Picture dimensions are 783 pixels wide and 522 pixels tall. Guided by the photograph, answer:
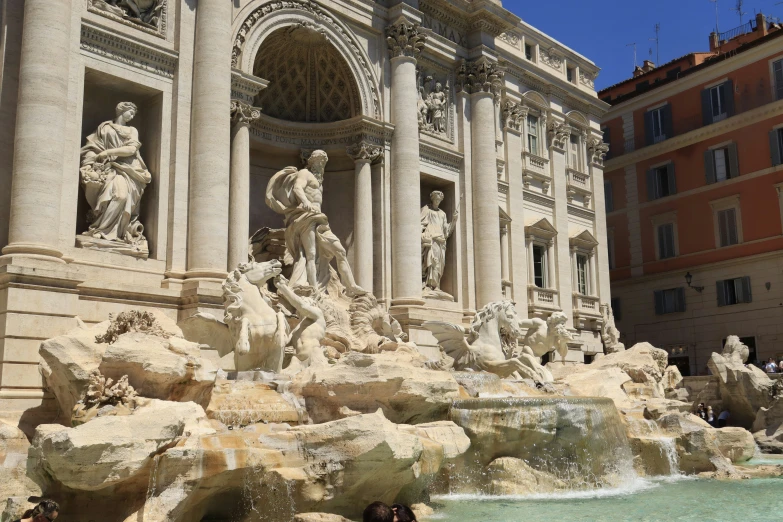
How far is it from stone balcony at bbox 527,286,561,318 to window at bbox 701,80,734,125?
11.5 metres

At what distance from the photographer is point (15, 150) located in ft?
43.9

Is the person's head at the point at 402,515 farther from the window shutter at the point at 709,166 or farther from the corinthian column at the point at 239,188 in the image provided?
the window shutter at the point at 709,166

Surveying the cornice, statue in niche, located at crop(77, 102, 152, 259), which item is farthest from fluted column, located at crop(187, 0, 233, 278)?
the cornice

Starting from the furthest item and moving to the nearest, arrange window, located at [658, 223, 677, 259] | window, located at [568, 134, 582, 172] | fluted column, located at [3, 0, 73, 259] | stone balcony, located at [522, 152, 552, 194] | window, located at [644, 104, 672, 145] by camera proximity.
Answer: window, located at [644, 104, 672, 145], window, located at [658, 223, 677, 259], window, located at [568, 134, 582, 172], stone balcony, located at [522, 152, 552, 194], fluted column, located at [3, 0, 73, 259]

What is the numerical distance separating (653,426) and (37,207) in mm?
11953

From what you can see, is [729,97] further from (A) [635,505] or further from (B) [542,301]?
(A) [635,505]

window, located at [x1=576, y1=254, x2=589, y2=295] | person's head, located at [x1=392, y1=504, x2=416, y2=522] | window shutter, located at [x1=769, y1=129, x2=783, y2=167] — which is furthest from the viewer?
window shutter, located at [x1=769, y1=129, x2=783, y2=167]

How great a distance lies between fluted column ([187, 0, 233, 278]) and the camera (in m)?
15.5

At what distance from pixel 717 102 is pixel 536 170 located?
32.7 ft

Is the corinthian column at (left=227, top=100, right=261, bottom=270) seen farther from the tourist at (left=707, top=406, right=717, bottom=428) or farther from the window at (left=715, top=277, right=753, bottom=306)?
the window at (left=715, top=277, right=753, bottom=306)

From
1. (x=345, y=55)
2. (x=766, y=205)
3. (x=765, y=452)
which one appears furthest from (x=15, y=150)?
(x=766, y=205)

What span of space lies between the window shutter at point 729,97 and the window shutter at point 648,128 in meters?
3.66

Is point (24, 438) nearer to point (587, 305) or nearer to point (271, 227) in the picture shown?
point (271, 227)

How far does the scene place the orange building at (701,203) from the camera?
98.9 feet
